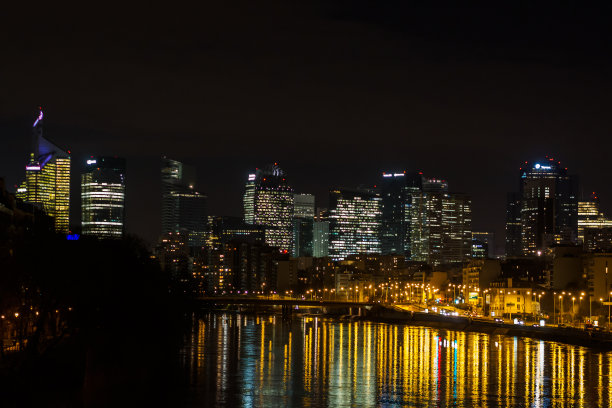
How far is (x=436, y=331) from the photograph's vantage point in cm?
14925

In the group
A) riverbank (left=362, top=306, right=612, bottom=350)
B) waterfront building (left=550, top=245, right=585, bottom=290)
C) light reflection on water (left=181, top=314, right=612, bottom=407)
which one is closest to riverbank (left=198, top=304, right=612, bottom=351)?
riverbank (left=362, top=306, right=612, bottom=350)

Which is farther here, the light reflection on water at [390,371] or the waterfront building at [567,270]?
the waterfront building at [567,270]

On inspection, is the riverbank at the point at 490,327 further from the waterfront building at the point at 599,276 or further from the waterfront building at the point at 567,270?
the waterfront building at the point at 567,270

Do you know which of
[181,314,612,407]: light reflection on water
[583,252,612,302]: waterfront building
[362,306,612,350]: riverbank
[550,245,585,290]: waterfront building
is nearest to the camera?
[181,314,612,407]: light reflection on water

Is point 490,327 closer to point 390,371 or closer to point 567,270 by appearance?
point 567,270

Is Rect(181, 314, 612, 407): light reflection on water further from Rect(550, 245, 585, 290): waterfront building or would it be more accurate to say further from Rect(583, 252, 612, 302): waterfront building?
Rect(550, 245, 585, 290): waterfront building

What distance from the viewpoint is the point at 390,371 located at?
3290 inches

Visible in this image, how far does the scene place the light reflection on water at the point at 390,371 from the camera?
66938 millimetres

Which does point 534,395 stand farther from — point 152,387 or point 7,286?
point 7,286

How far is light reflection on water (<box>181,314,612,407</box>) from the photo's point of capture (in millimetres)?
66938

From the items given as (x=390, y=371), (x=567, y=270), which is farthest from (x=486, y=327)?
(x=390, y=371)

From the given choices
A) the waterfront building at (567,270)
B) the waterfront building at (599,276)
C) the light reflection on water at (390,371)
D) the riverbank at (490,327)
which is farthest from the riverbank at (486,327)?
the waterfront building at (567,270)

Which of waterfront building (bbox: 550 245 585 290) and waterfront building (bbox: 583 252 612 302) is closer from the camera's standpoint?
waterfront building (bbox: 583 252 612 302)

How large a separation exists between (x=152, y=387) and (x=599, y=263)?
115345 mm
